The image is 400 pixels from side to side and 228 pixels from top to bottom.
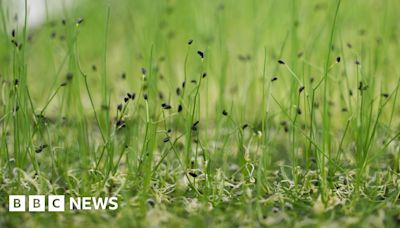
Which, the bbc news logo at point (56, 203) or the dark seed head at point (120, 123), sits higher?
the dark seed head at point (120, 123)

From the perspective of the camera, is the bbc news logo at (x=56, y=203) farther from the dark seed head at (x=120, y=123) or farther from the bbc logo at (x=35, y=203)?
the dark seed head at (x=120, y=123)

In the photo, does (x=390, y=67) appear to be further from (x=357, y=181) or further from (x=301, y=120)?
(x=357, y=181)

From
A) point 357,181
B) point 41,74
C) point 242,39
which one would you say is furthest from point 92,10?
point 357,181

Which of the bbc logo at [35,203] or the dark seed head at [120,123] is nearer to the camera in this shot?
the bbc logo at [35,203]

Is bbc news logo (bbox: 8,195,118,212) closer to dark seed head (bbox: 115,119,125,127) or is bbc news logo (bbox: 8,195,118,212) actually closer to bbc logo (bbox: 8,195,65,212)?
bbc logo (bbox: 8,195,65,212)

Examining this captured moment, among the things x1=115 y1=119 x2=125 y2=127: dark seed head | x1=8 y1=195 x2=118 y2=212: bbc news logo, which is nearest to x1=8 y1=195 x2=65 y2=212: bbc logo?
x1=8 y1=195 x2=118 y2=212: bbc news logo

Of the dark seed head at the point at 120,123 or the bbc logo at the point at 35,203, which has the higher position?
the dark seed head at the point at 120,123

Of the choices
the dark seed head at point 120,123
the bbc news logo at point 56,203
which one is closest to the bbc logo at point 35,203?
the bbc news logo at point 56,203

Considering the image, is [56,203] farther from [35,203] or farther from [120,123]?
[120,123]
